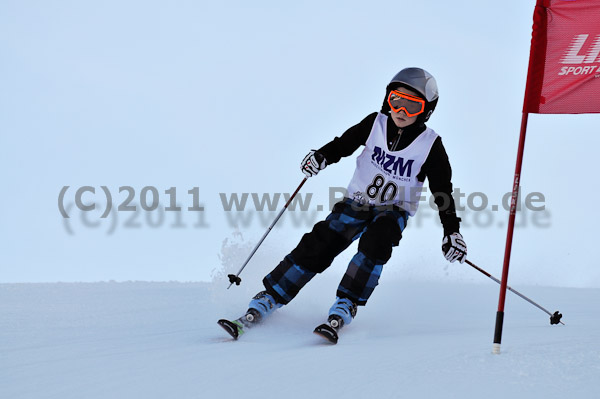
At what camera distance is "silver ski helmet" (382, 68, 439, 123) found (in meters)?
3.37

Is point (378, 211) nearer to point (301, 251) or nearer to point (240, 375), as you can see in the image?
point (301, 251)

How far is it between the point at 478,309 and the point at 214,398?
3172 mm

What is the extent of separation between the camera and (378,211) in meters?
3.54

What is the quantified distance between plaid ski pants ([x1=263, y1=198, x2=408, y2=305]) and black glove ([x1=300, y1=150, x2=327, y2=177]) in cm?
28

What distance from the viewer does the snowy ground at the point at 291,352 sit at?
1.98m

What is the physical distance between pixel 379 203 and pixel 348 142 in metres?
0.50

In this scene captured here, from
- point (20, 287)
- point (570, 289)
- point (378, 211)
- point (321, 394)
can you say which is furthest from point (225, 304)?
point (570, 289)

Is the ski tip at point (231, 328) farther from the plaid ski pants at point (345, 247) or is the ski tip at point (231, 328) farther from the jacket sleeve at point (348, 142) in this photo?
the jacket sleeve at point (348, 142)

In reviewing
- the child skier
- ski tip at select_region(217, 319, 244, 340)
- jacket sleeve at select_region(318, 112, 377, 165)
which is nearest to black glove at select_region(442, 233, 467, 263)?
the child skier

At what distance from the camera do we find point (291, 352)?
2.56m

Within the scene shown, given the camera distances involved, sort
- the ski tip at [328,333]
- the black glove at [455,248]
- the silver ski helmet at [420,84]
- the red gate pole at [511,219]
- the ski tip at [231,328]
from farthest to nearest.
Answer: the silver ski helmet at [420,84], the black glove at [455,248], the ski tip at [231,328], the ski tip at [328,333], the red gate pole at [511,219]

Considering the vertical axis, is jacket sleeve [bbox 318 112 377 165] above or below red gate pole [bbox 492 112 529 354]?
above

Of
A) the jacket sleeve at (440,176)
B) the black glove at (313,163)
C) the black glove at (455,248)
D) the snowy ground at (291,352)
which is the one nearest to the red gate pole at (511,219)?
the snowy ground at (291,352)

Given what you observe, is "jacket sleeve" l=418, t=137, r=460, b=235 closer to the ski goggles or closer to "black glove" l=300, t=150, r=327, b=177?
the ski goggles
